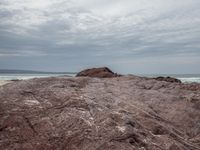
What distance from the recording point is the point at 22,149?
4344mm

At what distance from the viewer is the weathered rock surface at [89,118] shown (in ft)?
14.6

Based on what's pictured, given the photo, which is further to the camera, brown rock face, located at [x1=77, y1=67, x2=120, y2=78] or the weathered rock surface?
brown rock face, located at [x1=77, y1=67, x2=120, y2=78]

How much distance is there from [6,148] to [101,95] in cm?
Answer: 186

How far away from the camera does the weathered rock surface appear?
4441 millimetres

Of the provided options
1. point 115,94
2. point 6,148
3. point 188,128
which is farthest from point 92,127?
Result: point 188,128

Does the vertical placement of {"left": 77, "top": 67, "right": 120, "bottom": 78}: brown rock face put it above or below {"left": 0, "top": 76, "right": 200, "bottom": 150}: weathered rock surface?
above

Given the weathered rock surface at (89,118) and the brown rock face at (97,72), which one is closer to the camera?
the weathered rock surface at (89,118)

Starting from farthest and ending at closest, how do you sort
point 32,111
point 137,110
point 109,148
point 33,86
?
point 33,86
point 137,110
point 32,111
point 109,148

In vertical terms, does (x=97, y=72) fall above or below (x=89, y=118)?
above

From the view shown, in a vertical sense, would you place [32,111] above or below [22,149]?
above

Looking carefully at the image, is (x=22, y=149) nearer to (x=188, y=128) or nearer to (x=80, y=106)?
(x=80, y=106)

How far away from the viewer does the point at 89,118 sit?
4777 millimetres

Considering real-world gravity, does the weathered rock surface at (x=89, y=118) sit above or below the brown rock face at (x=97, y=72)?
below

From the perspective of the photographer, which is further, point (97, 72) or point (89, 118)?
point (97, 72)
